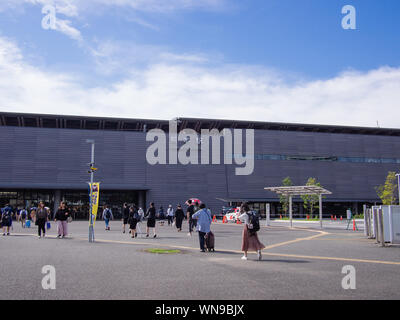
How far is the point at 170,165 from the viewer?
58906 mm

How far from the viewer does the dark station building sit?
54.0m

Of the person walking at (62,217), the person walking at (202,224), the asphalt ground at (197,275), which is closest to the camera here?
the asphalt ground at (197,275)

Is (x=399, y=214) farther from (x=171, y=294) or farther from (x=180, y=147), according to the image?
(x=180, y=147)

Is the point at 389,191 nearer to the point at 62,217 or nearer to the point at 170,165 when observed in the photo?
the point at 170,165

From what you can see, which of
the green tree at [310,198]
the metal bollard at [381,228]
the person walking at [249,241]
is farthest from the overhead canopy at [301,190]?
the green tree at [310,198]

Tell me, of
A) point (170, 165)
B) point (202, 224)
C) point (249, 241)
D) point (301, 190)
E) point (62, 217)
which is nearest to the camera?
point (249, 241)

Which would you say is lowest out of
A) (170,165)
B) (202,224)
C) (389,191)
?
(202,224)

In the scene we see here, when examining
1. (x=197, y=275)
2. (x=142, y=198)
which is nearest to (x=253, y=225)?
(x=197, y=275)

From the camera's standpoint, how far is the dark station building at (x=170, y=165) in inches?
2125

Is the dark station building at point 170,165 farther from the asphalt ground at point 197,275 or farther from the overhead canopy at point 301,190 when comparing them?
the asphalt ground at point 197,275

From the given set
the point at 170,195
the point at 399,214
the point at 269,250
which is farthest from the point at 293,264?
the point at 170,195
